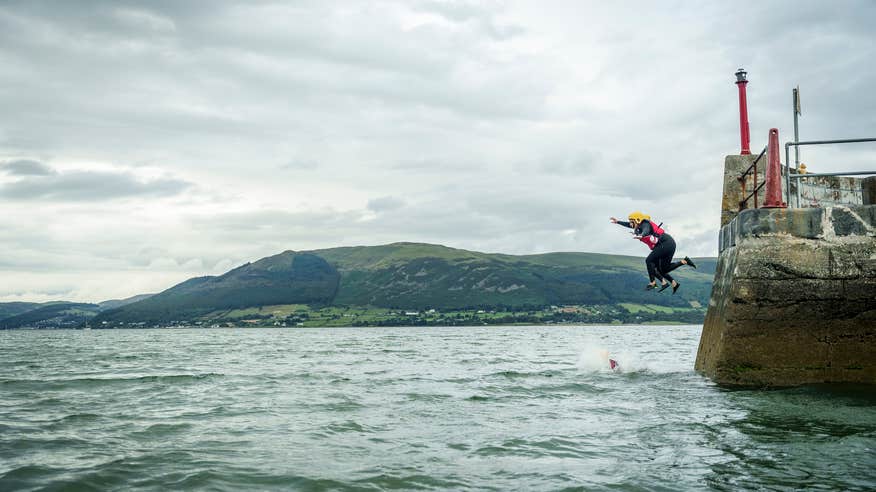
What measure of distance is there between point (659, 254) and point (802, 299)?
17.6ft

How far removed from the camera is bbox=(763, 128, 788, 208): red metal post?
13.4 meters

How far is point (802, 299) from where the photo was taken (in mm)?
12727

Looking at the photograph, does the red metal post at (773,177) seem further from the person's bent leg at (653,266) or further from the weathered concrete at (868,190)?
the weathered concrete at (868,190)

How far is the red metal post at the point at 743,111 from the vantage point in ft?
59.8

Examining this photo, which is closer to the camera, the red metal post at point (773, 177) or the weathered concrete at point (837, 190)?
the red metal post at point (773, 177)

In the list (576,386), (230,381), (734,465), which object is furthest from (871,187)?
(230,381)

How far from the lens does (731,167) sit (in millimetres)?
17609

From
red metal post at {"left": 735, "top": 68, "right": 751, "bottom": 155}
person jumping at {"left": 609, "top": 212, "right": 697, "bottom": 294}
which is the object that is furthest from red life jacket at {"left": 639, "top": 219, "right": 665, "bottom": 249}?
red metal post at {"left": 735, "top": 68, "right": 751, "bottom": 155}

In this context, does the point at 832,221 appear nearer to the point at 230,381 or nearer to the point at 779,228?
the point at 779,228

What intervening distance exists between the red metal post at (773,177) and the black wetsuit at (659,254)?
4.44 metres

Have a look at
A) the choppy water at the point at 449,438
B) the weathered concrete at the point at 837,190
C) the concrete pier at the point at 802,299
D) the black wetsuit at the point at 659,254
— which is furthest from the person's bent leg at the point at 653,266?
the concrete pier at the point at 802,299

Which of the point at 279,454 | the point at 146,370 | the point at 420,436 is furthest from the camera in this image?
the point at 146,370

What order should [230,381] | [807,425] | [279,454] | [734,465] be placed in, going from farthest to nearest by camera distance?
[230,381], [807,425], [279,454], [734,465]

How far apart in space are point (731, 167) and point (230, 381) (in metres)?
15.9
